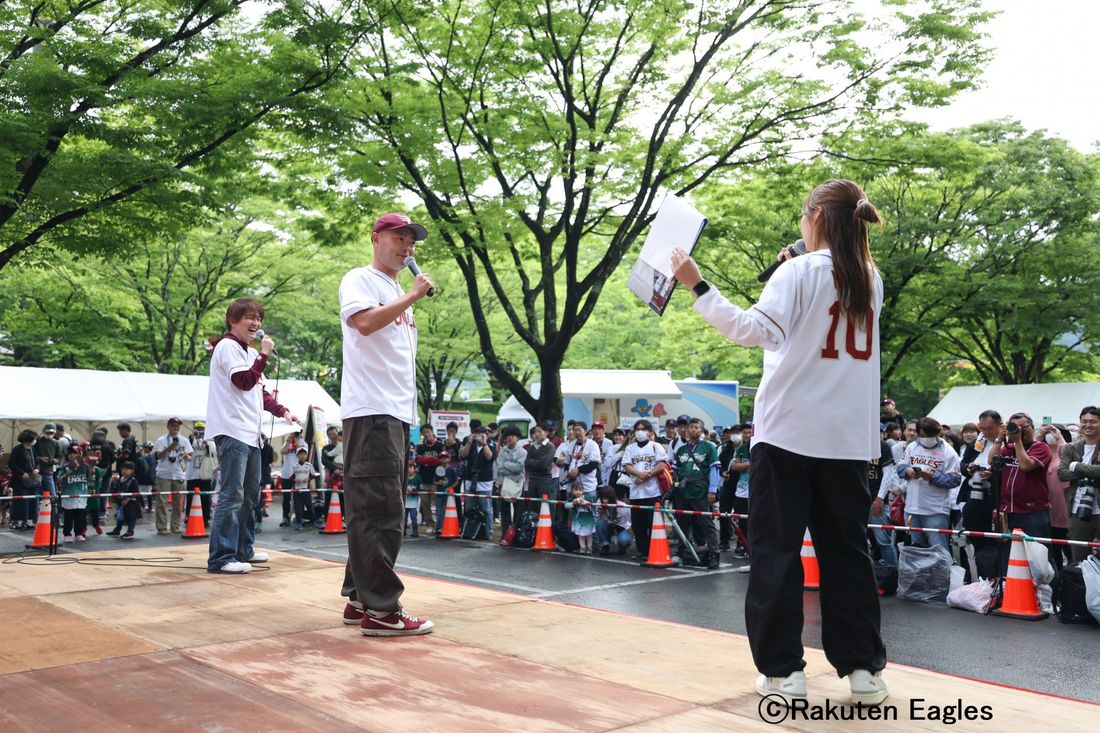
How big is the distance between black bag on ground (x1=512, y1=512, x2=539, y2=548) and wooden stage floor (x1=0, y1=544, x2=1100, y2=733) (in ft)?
24.3

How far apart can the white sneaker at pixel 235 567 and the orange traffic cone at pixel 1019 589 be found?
252 inches

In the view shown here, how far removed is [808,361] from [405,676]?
205cm

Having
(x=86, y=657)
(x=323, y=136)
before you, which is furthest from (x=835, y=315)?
(x=323, y=136)

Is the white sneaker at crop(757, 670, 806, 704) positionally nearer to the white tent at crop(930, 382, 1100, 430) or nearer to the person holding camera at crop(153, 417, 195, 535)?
the person holding camera at crop(153, 417, 195, 535)

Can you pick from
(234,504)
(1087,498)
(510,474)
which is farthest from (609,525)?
(234,504)

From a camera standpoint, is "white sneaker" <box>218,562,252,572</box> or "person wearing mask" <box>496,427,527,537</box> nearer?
"white sneaker" <box>218,562,252,572</box>

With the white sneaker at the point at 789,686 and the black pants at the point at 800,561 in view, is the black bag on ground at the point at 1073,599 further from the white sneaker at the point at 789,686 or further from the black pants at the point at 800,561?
the white sneaker at the point at 789,686

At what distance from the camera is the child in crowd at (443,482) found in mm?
14805

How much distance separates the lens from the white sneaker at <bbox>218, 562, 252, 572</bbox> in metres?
6.89

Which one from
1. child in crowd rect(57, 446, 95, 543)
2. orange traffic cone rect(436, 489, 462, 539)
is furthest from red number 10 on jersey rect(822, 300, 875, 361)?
child in crowd rect(57, 446, 95, 543)

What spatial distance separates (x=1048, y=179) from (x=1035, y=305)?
3247 millimetres

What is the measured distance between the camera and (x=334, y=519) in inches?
588

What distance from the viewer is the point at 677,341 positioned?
116 feet

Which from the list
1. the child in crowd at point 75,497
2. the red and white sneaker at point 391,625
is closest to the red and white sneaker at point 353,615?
the red and white sneaker at point 391,625
